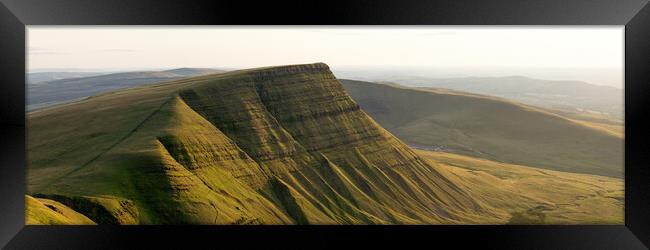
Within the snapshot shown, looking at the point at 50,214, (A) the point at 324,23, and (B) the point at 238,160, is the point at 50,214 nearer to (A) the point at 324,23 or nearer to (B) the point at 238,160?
(A) the point at 324,23

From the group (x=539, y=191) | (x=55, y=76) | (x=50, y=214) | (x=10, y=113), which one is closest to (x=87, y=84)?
(x=55, y=76)

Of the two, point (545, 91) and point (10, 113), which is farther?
point (545, 91)

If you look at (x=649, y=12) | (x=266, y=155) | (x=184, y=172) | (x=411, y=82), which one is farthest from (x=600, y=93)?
(x=649, y=12)

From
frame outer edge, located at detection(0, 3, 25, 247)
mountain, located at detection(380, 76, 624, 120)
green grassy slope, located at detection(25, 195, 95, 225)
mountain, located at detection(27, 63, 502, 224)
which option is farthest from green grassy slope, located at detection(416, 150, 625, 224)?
frame outer edge, located at detection(0, 3, 25, 247)

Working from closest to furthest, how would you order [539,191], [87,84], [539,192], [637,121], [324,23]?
[324,23] → [637,121] → [539,192] → [539,191] → [87,84]

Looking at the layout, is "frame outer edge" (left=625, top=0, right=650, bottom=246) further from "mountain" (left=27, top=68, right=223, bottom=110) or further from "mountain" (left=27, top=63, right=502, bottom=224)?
"mountain" (left=27, top=68, right=223, bottom=110)

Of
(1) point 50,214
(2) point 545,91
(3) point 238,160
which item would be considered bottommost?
(3) point 238,160
